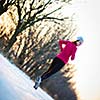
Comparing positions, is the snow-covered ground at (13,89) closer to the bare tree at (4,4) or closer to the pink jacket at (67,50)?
the pink jacket at (67,50)

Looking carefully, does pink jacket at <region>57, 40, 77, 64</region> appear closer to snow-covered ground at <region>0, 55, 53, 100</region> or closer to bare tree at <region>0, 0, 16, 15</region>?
snow-covered ground at <region>0, 55, 53, 100</region>

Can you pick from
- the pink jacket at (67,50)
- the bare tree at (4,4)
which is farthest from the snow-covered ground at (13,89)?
the bare tree at (4,4)

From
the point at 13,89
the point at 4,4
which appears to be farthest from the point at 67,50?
the point at 4,4

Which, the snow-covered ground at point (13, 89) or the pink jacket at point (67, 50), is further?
the pink jacket at point (67, 50)

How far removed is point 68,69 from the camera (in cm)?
5550

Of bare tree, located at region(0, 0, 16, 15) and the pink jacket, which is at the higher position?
the pink jacket

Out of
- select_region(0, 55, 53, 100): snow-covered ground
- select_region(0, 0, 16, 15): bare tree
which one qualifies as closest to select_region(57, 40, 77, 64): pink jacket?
select_region(0, 55, 53, 100): snow-covered ground

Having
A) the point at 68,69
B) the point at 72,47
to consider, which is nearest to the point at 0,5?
the point at 72,47

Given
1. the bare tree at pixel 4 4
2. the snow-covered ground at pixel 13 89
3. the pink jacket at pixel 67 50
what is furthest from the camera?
the bare tree at pixel 4 4

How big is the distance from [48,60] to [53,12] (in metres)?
21.3

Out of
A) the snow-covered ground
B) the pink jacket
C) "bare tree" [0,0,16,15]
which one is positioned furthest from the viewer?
"bare tree" [0,0,16,15]

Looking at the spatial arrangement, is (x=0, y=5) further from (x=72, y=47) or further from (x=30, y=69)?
(x=30, y=69)

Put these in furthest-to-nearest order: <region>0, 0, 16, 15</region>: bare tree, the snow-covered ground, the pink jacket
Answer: <region>0, 0, 16, 15</region>: bare tree < the pink jacket < the snow-covered ground

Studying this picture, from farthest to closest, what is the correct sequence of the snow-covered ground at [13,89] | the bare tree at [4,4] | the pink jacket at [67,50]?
the bare tree at [4,4], the pink jacket at [67,50], the snow-covered ground at [13,89]
